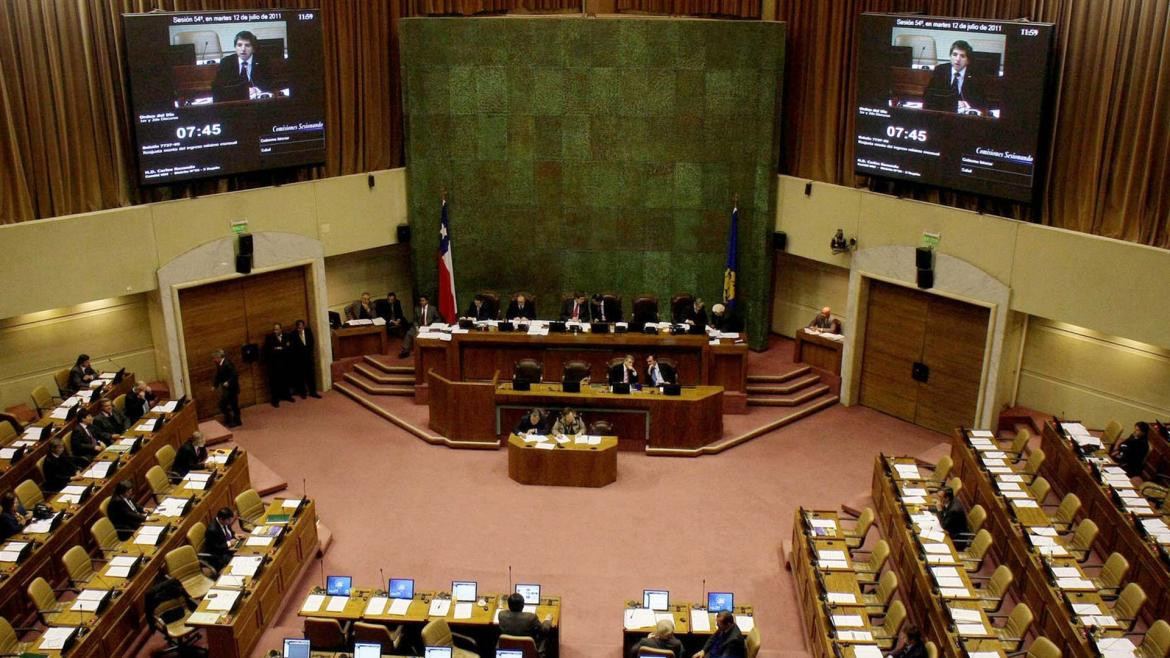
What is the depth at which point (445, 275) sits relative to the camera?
718 inches

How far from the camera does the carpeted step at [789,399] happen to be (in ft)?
55.4

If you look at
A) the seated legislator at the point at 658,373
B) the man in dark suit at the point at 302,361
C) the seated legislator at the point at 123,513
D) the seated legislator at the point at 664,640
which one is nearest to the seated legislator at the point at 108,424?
the seated legislator at the point at 123,513

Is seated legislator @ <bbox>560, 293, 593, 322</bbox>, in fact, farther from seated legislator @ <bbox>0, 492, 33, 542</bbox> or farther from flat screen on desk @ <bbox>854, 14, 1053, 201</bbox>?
seated legislator @ <bbox>0, 492, 33, 542</bbox>

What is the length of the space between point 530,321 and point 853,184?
5.77 metres

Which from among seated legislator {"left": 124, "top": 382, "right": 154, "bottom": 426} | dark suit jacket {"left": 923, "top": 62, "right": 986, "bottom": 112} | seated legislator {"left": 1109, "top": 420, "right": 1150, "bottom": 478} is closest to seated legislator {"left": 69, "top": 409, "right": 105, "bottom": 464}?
seated legislator {"left": 124, "top": 382, "right": 154, "bottom": 426}

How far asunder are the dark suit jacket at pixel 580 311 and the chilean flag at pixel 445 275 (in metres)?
2.00

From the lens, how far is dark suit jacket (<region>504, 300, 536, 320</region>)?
1773 cm

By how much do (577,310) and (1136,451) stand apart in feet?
28.5

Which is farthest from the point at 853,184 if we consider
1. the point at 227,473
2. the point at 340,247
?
the point at 227,473

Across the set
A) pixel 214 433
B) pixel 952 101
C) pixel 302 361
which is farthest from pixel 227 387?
pixel 952 101

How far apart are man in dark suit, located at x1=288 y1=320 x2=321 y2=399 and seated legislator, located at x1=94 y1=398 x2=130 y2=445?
3.22 metres

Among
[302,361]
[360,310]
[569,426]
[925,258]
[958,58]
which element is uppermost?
[958,58]

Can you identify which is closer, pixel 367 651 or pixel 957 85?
pixel 367 651

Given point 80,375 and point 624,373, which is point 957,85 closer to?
point 624,373
